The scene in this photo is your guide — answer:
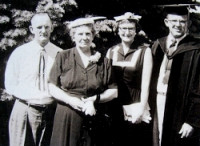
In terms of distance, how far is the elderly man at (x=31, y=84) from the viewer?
399cm

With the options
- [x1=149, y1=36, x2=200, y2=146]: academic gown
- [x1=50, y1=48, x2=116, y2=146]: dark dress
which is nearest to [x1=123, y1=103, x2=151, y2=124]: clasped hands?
[x1=149, y1=36, x2=200, y2=146]: academic gown

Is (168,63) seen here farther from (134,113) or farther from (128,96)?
(134,113)

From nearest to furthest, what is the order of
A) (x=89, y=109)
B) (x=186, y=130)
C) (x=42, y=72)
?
(x=89, y=109)
(x=186, y=130)
(x=42, y=72)

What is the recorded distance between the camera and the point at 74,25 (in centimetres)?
372

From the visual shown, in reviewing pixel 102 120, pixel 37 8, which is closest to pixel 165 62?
pixel 102 120

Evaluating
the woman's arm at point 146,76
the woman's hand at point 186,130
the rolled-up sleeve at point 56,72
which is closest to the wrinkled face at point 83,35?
the rolled-up sleeve at point 56,72

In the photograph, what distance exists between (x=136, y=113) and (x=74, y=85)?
2.90 feet

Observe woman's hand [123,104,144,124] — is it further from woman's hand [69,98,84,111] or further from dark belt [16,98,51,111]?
dark belt [16,98,51,111]

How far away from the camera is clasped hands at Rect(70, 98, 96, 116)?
3.61 meters

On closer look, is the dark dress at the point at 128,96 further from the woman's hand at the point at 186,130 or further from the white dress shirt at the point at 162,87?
the woman's hand at the point at 186,130

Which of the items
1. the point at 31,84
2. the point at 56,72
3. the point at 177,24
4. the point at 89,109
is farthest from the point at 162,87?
the point at 31,84

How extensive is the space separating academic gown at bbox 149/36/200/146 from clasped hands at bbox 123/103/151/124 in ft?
0.56

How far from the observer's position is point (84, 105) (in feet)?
11.9

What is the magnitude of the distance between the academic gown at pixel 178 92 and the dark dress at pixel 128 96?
17cm
